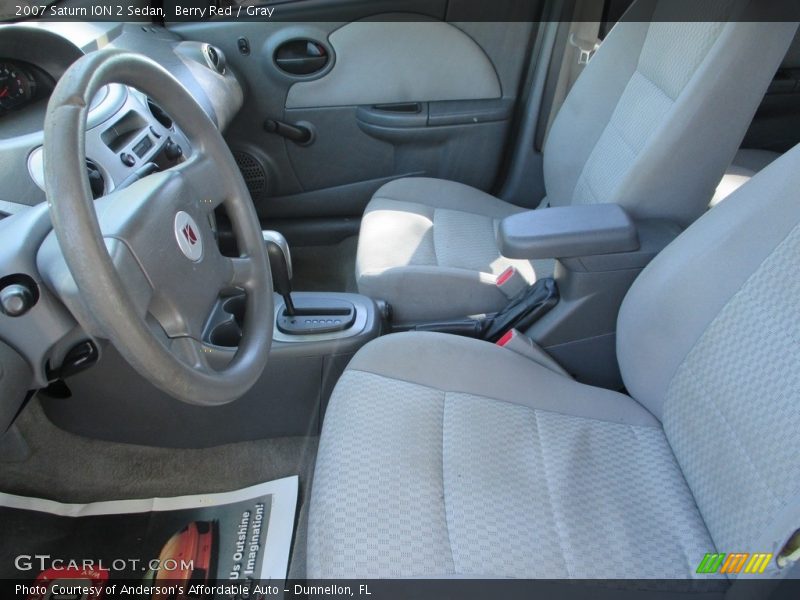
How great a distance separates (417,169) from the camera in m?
1.97

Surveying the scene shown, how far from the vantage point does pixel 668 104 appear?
3.67ft

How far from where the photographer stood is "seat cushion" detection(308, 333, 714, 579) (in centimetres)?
77

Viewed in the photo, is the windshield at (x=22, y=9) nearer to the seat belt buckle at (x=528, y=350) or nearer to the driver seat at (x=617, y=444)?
the driver seat at (x=617, y=444)

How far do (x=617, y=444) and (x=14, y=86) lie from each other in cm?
128

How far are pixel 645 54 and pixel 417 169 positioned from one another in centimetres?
85

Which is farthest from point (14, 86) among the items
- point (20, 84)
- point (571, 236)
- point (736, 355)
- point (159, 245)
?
point (736, 355)

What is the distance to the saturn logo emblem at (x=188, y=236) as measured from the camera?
0.78 metres

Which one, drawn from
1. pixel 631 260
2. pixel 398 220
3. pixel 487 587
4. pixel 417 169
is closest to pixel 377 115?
pixel 417 169

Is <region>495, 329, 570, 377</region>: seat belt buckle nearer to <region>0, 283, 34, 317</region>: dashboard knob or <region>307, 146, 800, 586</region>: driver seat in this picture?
<region>307, 146, 800, 586</region>: driver seat

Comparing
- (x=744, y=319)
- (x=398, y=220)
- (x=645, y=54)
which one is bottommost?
(x=398, y=220)

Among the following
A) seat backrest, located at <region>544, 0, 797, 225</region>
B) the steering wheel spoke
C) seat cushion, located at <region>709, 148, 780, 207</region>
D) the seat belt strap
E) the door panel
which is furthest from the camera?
the door panel

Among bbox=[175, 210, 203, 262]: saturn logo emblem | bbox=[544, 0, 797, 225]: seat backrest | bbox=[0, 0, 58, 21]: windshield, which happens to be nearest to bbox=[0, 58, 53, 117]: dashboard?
bbox=[0, 0, 58, 21]: windshield

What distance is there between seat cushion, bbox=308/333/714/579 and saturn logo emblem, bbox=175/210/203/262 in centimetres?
32

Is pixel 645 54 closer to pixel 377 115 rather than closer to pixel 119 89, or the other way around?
pixel 377 115
